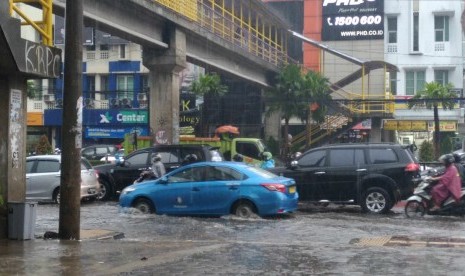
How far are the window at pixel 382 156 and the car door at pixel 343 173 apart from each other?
248 millimetres

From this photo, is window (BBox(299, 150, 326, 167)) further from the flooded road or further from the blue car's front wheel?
the blue car's front wheel

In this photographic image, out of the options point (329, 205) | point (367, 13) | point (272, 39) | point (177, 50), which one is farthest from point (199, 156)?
point (367, 13)

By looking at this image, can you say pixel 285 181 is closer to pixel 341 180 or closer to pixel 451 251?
pixel 341 180

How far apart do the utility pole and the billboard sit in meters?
42.0

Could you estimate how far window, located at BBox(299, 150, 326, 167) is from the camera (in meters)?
18.7

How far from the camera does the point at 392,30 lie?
52.0 m

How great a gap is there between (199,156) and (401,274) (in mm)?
13031

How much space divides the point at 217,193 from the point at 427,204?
495cm

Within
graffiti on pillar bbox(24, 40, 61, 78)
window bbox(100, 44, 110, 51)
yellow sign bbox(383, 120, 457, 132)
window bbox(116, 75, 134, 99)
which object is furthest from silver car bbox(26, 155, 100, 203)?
window bbox(100, 44, 110, 51)

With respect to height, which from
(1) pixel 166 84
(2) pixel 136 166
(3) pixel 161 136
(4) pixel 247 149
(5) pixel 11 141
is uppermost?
(1) pixel 166 84

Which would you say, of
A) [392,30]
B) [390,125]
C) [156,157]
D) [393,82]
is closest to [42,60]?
[156,157]

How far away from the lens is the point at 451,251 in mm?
10992

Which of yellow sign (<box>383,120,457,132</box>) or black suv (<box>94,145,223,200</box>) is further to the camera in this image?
yellow sign (<box>383,120,457,132</box>)

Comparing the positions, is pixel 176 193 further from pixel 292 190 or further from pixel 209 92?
pixel 209 92
